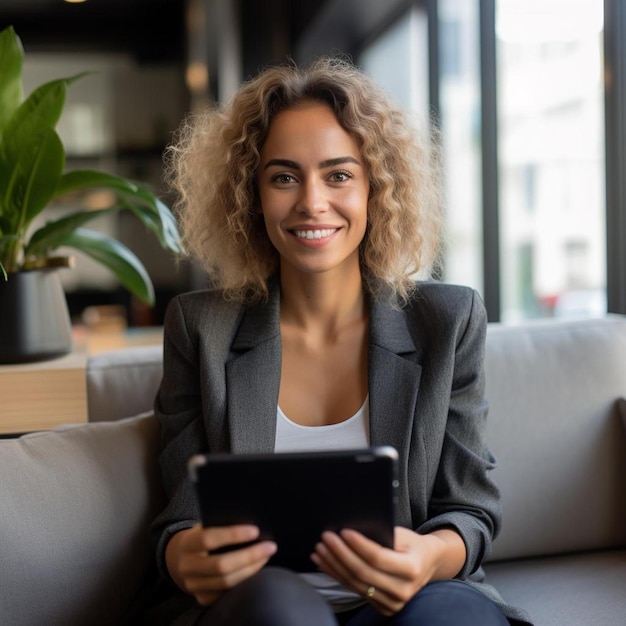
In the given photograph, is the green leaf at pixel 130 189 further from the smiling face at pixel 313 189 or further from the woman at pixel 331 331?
the smiling face at pixel 313 189

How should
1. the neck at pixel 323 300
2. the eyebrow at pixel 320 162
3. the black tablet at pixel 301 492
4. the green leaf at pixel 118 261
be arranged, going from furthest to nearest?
the green leaf at pixel 118 261 → the neck at pixel 323 300 → the eyebrow at pixel 320 162 → the black tablet at pixel 301 492

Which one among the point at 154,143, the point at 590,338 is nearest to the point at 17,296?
the point at 590,338

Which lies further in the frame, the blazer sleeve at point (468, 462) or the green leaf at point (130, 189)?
the green leaf at point (130, 189)

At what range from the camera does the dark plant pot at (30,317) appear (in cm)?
176

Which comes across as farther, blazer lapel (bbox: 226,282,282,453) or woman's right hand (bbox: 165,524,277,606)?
blazer lapel (bbox: 226,282,282,453)

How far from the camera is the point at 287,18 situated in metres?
4.84

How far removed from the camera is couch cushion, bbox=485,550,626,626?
138cm

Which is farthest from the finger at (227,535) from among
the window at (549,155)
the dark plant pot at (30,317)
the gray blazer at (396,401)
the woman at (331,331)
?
the window at (549,155)

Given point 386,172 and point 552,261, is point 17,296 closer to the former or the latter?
point 386,172

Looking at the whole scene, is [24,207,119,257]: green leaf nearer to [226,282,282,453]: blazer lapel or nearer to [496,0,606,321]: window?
[226,282,282,453]: blazer lapel

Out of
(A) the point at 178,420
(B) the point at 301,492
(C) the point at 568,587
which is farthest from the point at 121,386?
(C) the point at 568,587

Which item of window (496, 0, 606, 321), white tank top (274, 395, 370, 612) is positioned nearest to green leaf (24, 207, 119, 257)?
white tank top (274, 395, 370, 612)

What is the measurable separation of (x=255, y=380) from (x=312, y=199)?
306mm

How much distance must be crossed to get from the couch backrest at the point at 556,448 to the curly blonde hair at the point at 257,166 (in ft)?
0.95
